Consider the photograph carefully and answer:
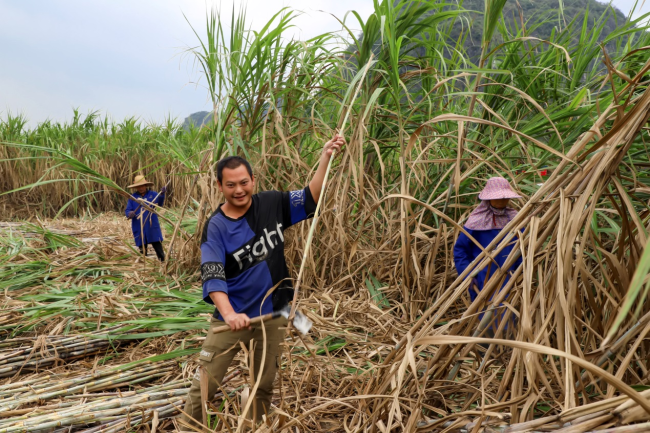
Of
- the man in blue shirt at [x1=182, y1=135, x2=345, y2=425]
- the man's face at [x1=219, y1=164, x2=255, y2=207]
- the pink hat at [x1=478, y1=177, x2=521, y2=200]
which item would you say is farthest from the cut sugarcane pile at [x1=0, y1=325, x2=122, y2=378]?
the pink hat at [x1=478, y1=177, x2=521, y2=200]

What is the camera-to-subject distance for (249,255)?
1.87 meters

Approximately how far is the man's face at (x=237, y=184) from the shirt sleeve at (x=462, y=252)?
1.11 metres

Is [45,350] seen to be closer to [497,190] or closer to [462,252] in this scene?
[462,252]

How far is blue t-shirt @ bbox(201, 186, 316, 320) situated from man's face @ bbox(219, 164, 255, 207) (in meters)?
0.08

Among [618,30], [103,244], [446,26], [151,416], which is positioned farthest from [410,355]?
[103,244]

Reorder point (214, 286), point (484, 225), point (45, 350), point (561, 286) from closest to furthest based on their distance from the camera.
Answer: point (561, 286) → point (214, 286) → point (484, 225) → point (45, 350)

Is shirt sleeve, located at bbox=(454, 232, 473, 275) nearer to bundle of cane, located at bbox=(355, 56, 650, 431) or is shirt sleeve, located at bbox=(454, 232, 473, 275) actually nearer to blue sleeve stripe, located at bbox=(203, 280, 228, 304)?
bundle of cane, located at bbox=(355, 56, 650, 431)

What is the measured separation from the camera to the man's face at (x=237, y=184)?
70.7 inches

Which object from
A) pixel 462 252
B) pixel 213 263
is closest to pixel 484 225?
pixel 462 252

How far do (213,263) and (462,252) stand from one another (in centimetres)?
125

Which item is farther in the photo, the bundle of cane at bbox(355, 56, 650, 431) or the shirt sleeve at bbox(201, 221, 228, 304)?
the shirt sleeve at bbox(201, 221, 228, 304)

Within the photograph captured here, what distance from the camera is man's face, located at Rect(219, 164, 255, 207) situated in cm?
180

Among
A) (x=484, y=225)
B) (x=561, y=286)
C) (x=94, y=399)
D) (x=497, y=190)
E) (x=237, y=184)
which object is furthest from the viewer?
Answer: (x=484, y=225)

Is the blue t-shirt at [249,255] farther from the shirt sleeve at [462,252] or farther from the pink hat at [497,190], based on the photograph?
the pink hat at [497,190]
